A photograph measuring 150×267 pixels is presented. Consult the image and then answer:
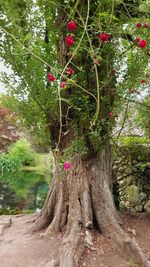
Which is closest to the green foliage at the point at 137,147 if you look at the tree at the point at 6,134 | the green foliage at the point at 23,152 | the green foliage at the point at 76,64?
the green foliage at the point at 76,64

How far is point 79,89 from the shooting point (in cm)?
378

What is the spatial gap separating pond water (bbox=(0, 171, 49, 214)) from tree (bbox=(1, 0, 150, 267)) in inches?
130

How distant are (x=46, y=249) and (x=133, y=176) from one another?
2547 mm

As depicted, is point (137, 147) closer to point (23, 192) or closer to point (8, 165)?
point (23, 192)

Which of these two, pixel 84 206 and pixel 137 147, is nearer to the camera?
pixel 84 206

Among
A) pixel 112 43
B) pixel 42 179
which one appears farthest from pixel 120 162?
pixel 42 179

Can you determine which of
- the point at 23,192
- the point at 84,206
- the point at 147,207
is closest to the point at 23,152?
the point at 23,192

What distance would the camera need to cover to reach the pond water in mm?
9219

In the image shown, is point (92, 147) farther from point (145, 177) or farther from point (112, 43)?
point (145, 177)

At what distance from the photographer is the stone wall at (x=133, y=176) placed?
5.64m

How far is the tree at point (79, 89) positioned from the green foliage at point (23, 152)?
12.0 m

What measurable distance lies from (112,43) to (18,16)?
1177 millimetres

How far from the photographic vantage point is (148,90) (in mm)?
4672

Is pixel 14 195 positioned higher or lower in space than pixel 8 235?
higher
